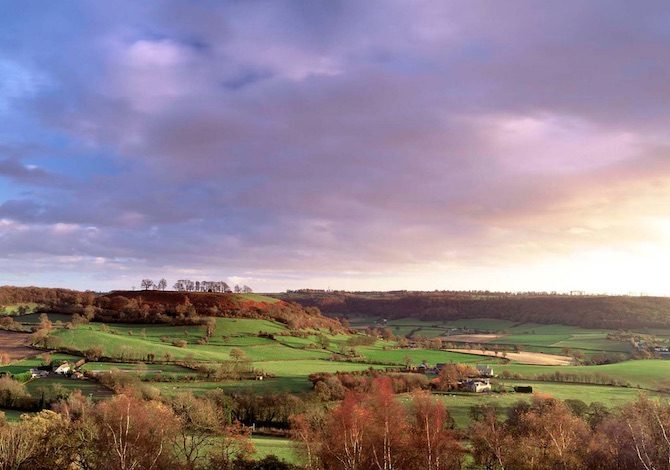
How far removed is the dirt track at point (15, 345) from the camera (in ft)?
364

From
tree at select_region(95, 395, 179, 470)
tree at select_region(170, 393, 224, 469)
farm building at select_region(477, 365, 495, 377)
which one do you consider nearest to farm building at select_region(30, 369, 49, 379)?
tree at select_region(170, 393, 224, 469)

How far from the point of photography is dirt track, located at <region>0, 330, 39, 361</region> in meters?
111

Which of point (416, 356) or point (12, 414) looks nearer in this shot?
→ point (12, 414)

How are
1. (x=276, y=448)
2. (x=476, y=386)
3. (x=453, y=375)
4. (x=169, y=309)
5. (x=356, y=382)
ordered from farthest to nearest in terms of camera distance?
(x=169, y=309), (x=453, y=375), (x=356, y=382), (x=476, y=386), (x=276, y=448)

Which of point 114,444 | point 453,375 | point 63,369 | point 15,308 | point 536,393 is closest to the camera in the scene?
point 114,444

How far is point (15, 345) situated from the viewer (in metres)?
121

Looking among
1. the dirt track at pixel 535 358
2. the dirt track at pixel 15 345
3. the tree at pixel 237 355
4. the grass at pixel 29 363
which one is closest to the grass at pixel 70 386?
the grass at pixel 29 363

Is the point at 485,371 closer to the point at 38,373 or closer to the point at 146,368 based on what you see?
the point at 146,368

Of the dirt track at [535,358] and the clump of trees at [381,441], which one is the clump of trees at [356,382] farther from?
the dirt track at [535,358]

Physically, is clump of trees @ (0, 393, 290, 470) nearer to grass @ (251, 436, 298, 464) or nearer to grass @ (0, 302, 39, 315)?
grass @ (251, 436, 298, 464)

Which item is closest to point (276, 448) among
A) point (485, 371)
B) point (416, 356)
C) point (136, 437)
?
point (136, 437)

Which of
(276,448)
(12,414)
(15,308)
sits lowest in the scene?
(276,448)

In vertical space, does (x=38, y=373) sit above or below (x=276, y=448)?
above

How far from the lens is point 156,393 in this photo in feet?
255
